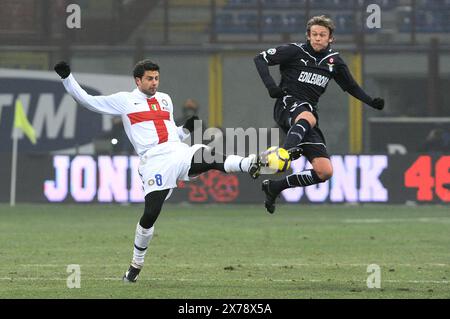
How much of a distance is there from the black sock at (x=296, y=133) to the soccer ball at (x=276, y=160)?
0.46 metres

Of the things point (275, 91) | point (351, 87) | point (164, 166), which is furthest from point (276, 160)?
point (351, 87)

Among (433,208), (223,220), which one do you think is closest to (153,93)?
(223,220)

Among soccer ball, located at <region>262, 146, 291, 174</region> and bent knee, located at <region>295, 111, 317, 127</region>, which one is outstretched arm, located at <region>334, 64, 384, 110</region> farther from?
soccer ball, located at <region>262, 146, 291, 174</region>

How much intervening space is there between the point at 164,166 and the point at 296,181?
5.16 ft

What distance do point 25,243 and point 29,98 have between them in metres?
12.5

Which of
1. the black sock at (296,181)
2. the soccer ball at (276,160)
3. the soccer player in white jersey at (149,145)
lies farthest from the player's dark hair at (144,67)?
the black sock at (296,181)

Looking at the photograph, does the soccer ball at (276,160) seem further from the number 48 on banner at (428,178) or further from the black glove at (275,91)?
the number 48 on banner at (428,178)

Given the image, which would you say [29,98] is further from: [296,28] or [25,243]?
[25,243]

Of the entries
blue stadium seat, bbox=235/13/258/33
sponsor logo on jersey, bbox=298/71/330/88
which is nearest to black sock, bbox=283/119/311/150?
sponsor logo on jersey, bbox=298/71/330/88

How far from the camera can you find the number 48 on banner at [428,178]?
87.6ft

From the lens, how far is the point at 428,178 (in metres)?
26.8

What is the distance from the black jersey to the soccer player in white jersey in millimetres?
1294

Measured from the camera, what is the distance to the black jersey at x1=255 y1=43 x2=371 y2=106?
44.9 feet

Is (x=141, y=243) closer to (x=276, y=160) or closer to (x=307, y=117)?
(x=276, y=160)
